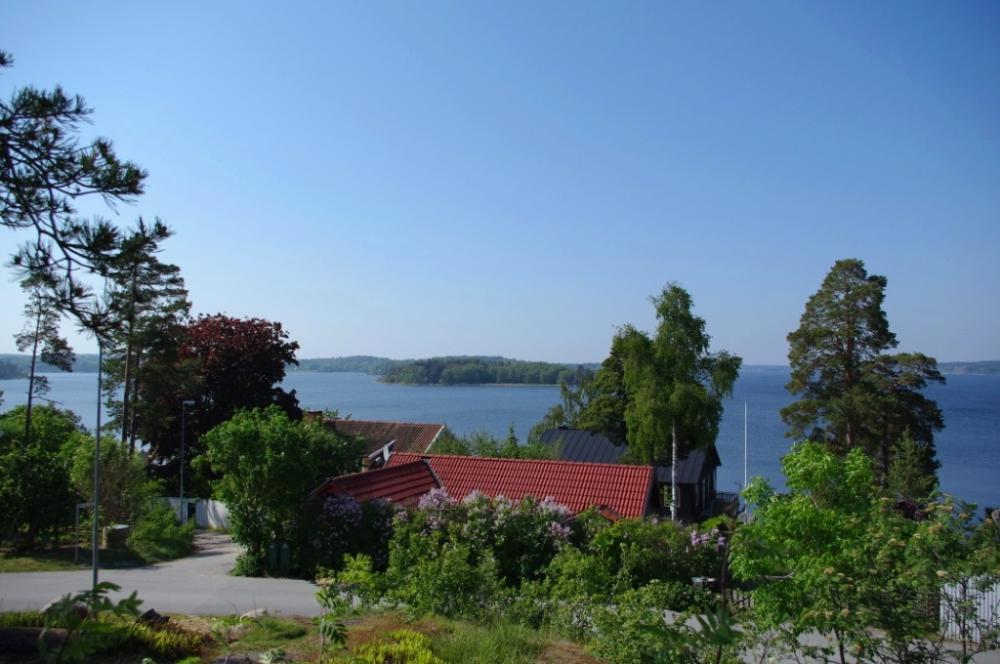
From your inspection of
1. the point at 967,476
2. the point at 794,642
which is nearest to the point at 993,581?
the point at 794,642

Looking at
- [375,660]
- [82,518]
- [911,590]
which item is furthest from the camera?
[82,518]

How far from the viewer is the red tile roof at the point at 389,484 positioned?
1549cm

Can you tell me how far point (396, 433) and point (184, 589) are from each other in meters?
30.7

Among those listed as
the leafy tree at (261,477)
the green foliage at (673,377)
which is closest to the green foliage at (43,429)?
the leafy tree at (261,477)

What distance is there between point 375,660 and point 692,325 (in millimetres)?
17167

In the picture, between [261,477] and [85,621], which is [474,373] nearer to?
[261,477]

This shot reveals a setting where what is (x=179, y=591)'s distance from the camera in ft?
43.2

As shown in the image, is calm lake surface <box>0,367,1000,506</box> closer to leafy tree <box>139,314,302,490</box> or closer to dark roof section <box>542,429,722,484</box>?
dark roof section <box>542,429,722,484</box>

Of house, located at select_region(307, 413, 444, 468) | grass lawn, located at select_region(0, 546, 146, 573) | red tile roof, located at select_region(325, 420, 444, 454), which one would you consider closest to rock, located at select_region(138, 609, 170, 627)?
grass lawn, located at select_region(0, 546, 146, 573)

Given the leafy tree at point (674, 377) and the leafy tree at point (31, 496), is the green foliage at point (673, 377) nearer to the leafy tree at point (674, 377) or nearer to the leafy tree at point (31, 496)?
the leafy tree at point (674, 377)

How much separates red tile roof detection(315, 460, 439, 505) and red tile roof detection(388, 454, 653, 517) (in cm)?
41

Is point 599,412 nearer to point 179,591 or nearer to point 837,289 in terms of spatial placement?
point 837,289

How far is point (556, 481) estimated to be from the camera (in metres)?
19.0

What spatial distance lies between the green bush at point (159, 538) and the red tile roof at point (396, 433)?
68.1ft
